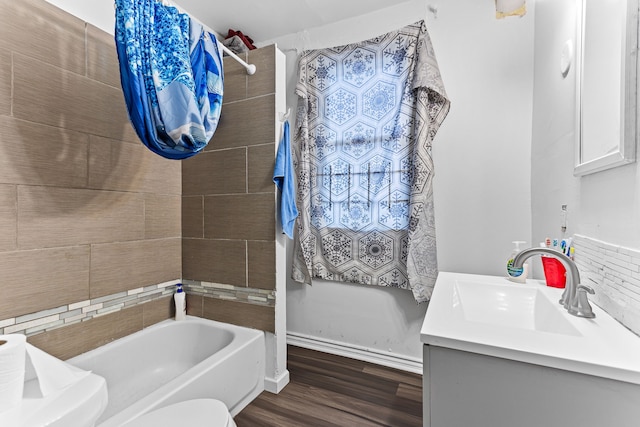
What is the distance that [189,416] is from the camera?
107 centimetres

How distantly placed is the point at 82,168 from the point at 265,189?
930 mm

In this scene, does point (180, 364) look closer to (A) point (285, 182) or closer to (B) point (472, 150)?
(A) point (285, 182)

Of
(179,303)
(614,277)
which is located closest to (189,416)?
(179,303)

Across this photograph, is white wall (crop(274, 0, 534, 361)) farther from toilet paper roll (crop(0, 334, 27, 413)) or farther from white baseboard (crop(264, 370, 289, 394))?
toilet paper roll (crop(0, 334, 27, 413))

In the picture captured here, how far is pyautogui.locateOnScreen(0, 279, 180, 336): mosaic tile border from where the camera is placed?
130 cm

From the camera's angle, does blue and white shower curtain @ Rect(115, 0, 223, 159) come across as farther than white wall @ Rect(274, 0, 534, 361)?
No

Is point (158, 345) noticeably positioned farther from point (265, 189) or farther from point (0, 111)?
point (0, 111)

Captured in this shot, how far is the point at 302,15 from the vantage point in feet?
7.18

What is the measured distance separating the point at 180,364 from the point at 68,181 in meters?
1.21

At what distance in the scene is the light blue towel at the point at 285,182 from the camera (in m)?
1.75

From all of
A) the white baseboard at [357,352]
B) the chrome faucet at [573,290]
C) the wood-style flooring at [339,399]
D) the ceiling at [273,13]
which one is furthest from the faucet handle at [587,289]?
the ceiling at [273,13]

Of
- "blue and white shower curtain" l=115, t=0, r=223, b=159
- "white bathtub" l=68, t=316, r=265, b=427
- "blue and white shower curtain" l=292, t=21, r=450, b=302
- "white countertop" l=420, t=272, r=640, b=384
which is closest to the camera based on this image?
"white countertop" l=420, t=272, r=640, b=384

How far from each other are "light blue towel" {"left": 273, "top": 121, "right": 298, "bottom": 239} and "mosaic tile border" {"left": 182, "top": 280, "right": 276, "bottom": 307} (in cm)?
40

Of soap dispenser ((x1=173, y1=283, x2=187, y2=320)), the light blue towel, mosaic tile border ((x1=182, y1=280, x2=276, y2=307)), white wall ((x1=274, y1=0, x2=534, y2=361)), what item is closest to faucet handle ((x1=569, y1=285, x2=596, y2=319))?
white wall ((x1=274, y1=0, x2=534, y2=361))
